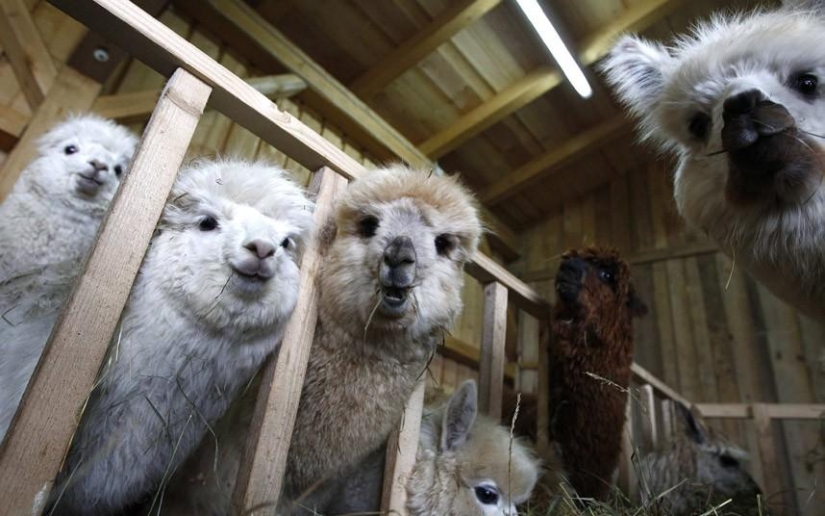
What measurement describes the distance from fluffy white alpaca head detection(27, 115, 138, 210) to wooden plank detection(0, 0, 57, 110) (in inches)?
25.4

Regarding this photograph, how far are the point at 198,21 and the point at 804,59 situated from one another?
4.72 metres

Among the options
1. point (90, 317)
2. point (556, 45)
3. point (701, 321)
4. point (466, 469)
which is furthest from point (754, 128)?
point (701, 321)

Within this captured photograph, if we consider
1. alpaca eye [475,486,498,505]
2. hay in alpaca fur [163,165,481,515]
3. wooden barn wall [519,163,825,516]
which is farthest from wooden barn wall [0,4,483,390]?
alpaca eye [475,486,498,505]

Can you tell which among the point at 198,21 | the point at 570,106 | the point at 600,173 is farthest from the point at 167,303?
the point at 600,173

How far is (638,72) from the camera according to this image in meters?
2.88

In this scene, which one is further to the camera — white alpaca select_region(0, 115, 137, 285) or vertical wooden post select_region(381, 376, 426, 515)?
white alpaca select_region(0, 115, 137, 285)

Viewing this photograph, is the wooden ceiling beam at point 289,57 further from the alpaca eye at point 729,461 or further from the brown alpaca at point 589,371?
the alpaca eye at point 729,461

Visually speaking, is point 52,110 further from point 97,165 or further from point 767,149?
point 767,149

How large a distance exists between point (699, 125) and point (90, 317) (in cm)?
252

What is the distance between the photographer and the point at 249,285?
168 centimetres

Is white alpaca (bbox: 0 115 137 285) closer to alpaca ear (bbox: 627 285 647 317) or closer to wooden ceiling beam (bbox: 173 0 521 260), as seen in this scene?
wooden ceiling beam (bbox: 173 0 521 260)

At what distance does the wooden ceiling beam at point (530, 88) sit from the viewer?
536cm

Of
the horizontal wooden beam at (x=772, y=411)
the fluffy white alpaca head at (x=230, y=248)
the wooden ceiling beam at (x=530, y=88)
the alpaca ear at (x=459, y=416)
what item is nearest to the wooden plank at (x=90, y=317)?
the fluffy white alpaca head at (x=230, y=248)

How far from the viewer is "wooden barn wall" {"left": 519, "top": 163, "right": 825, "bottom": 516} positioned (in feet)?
18.9
